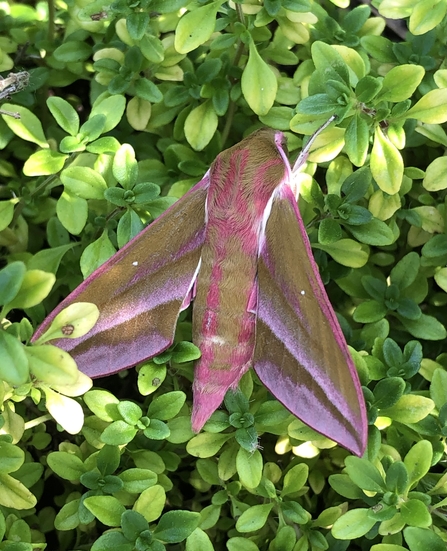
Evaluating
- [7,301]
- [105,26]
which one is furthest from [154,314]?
[105,26]

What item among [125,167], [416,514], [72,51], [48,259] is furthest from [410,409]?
[72,51]

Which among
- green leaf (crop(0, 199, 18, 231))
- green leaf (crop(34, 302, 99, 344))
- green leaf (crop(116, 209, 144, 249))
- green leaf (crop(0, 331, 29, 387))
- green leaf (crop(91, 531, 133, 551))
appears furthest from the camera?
green leaf (crop(0, 199, 18, 231))


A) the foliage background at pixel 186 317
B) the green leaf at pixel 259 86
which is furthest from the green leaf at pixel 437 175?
the green leaf at pixel 259 86

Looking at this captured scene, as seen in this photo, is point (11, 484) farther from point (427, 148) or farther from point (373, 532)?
point (427, 148)

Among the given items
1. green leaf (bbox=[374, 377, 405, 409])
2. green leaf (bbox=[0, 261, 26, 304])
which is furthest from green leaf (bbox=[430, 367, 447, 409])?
green leaf (bbox=[0, 261, 26, 304])

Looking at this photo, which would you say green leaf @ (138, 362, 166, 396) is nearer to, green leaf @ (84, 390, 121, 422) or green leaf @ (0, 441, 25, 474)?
green leaf @ (84, 390, 121, 422)

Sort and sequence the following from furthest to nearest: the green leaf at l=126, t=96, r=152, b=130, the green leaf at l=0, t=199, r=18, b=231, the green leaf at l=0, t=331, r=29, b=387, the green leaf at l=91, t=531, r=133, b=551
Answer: the green leaf at l=126, t=96, r=152, b=130 → the green leaf at l=0, t=199, r=18, b=231 → the green leaf at l=91, t=531, r=133, b=551 → the green leaf at l=0, t=331, r=29, b=387
